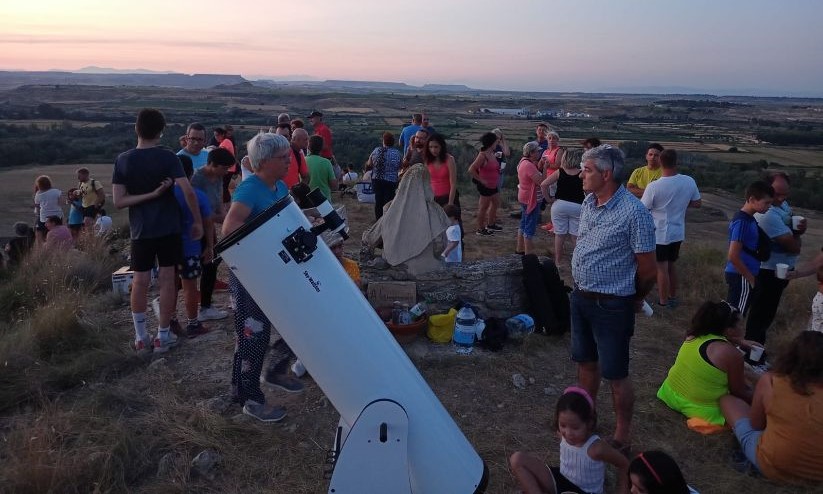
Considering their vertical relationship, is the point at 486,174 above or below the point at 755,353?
above

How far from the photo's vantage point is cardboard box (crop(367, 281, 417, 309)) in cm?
544

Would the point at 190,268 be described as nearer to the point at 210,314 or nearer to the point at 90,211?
the point at 210,314

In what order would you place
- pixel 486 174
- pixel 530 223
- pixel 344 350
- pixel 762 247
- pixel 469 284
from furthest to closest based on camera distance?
1. pixel 486 174
2. pixel 530 223
3. pixel 469 284
4. pixel 762 247
5. pixel 344 350

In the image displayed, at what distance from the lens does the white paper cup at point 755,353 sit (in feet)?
15.7

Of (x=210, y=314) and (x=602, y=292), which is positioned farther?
(x=210, y=314)

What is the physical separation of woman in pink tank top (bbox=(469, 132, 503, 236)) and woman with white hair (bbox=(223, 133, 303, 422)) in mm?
5009

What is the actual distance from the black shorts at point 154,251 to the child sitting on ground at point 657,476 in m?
3.55

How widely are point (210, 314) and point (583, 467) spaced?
3860 mm

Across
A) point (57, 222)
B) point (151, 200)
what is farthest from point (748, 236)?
point (57, 222)

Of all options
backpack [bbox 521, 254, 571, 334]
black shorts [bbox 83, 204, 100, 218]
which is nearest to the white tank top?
backpack [bbox 521, 254, 571, 334]

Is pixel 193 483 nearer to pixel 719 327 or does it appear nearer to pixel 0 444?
pixel 0 444

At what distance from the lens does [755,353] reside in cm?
481

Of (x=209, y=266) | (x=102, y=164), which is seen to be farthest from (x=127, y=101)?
(x=209, y=266)

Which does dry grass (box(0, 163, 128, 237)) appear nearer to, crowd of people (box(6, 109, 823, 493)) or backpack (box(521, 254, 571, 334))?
crowd of people (box(6, 109, 823, 493))
